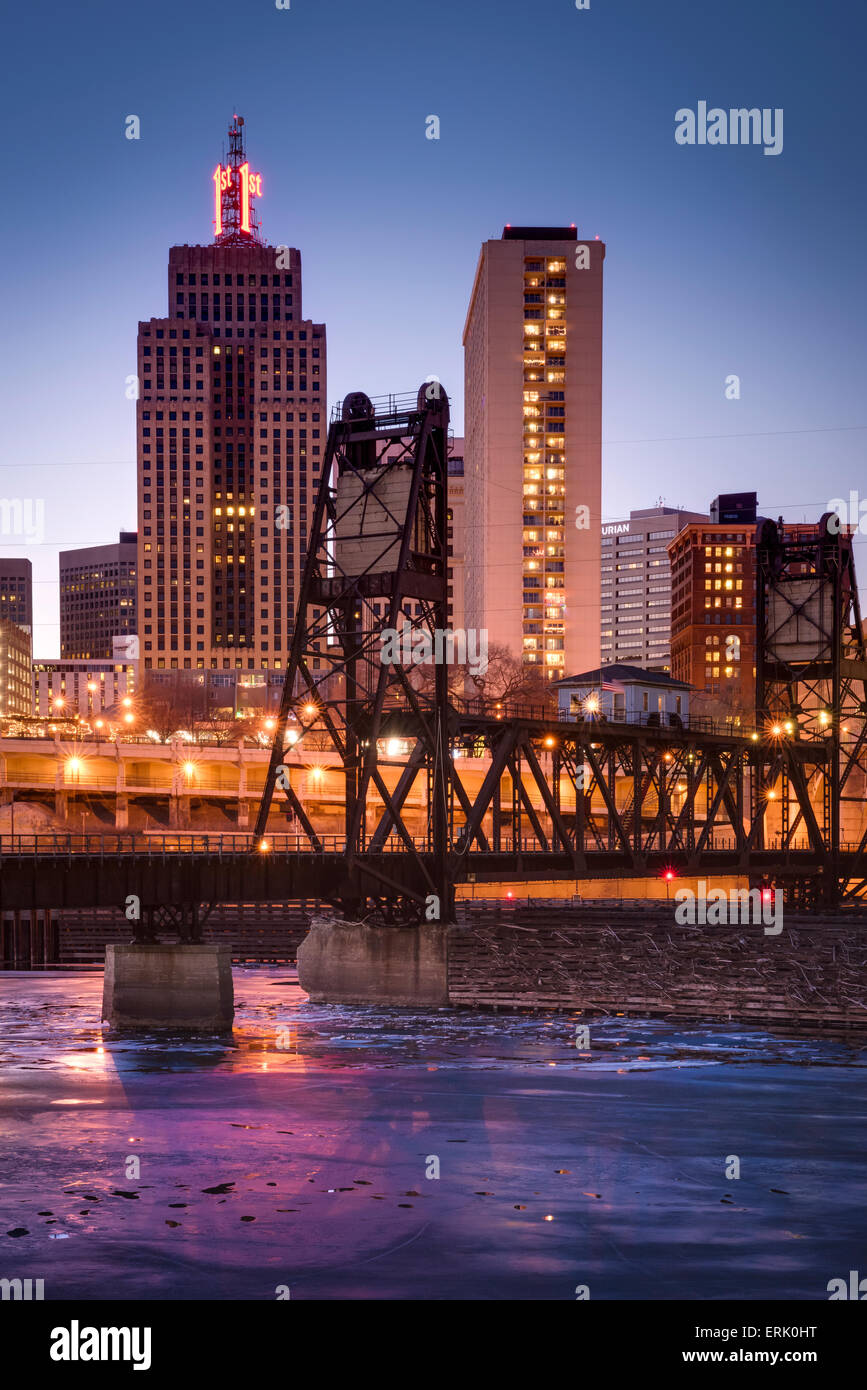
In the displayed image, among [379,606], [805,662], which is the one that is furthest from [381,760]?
[805,662]

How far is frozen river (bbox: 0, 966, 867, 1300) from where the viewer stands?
23.5 m

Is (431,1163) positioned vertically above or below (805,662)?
below

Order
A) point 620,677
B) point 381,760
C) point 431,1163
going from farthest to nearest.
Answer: point 620,677 → point 381,760 → point 431,1163

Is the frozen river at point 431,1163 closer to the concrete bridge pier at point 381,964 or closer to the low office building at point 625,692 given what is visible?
the concrete bridge pier at point 381,964

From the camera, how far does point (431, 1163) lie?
105ft

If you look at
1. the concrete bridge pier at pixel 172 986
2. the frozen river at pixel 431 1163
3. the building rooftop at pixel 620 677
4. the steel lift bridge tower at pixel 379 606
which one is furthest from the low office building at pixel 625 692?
the frozen river at pixel 431 1163

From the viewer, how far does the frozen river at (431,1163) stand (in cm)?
2348

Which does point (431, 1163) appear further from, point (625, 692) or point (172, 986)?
point (625, 692)

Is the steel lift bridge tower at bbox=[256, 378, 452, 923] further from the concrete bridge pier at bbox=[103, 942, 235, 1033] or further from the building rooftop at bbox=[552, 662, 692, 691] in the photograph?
the building rooftop at bbox=[552, 662, 692, 691]

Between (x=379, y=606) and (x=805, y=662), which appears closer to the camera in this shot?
(x=379, y=606)

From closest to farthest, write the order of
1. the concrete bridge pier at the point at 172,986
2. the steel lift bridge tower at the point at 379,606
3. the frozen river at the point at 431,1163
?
1. the frozen river at the point at 431,1163
2. the concrete bridge pier at the point at 172,986
3. the steel lift bridge tower at the point at 379,606

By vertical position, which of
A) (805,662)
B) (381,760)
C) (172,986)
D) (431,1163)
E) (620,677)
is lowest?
(431,1163)
